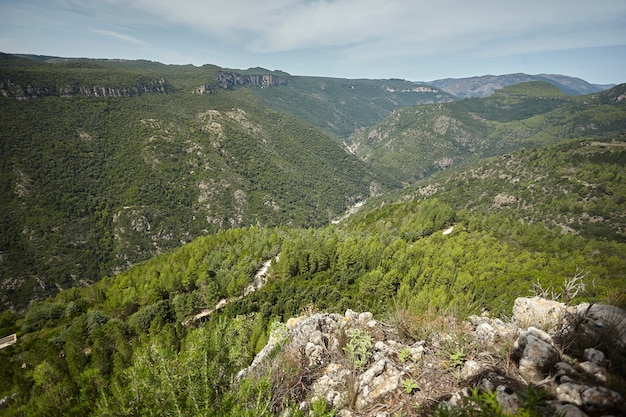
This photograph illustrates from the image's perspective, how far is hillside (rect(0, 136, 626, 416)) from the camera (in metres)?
7.43

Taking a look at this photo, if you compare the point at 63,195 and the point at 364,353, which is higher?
the point at 364,353

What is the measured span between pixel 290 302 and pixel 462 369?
4403cm

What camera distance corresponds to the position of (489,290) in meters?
42.8

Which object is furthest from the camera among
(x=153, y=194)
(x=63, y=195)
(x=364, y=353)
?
(x=153, y=194)

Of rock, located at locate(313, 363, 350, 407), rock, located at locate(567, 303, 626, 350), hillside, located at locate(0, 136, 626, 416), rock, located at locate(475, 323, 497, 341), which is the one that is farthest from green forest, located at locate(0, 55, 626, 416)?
rock, located at locate(313, 363, 350, 407)

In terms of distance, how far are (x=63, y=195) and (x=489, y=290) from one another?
205227 millimetres

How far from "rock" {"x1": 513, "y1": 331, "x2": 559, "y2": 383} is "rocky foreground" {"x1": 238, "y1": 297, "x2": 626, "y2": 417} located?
21 mm

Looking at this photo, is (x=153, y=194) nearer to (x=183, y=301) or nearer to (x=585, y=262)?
(x=183, y=301)

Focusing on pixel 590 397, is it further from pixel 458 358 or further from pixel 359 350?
pixel 359 350

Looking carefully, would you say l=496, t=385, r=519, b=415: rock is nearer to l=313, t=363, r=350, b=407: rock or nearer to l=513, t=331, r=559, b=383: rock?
l=513, t=331, r=559, b=383: rock

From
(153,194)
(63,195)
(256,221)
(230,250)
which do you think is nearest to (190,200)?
(153,194)

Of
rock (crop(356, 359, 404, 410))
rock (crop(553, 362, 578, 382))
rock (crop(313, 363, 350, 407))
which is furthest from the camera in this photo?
rock (crop(313, 363, 350, 407))

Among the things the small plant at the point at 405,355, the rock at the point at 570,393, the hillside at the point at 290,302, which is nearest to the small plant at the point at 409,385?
the hillside at the point at 290,302

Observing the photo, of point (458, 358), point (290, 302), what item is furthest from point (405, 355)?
point (290, 302)
